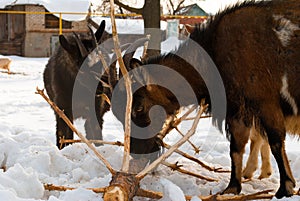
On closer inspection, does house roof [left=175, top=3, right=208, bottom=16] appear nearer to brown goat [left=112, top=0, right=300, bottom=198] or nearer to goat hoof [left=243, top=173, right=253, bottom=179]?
goat hoof [left=243, top=173, right=253, bottom=179]

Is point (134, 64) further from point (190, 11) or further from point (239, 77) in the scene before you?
point (190, 11)

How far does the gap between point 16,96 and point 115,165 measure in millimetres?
6991

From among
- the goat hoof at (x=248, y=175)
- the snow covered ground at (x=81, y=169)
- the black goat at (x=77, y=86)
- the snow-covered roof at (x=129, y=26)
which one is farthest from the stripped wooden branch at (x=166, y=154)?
the snow-covered roof at (x=129, y=26)

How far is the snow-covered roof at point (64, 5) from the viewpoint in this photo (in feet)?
83.3

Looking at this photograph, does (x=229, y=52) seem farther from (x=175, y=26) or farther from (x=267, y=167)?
(x=175, y=26)

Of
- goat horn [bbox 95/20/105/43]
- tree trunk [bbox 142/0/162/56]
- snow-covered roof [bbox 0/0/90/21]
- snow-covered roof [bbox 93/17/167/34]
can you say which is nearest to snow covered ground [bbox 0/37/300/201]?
goat horn [bbox 95/20/105/43]

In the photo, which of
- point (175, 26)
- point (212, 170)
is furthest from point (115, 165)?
point (175, 26)

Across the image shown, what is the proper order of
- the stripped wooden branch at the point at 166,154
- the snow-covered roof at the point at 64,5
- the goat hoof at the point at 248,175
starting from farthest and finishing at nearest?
the snow-covered roof at the point at 64,5 < the goat hoof at the point at 248,175 < the stripped wooden branch at the point at 166,154

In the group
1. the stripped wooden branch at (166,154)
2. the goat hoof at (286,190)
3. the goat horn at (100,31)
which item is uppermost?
the goat horn at (100,31)

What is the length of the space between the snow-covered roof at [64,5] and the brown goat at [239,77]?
70.4 ft

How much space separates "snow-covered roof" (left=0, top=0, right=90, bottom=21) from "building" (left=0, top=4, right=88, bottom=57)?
0.35 metres

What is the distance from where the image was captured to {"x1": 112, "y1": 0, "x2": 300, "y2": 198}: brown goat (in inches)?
156

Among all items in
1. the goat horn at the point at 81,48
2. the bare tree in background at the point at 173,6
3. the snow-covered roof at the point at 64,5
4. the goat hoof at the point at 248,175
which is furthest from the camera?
the bare tree in background at the point at 173,6

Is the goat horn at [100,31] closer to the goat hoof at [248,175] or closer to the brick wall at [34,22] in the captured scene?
the goat hoof at [248,175]
